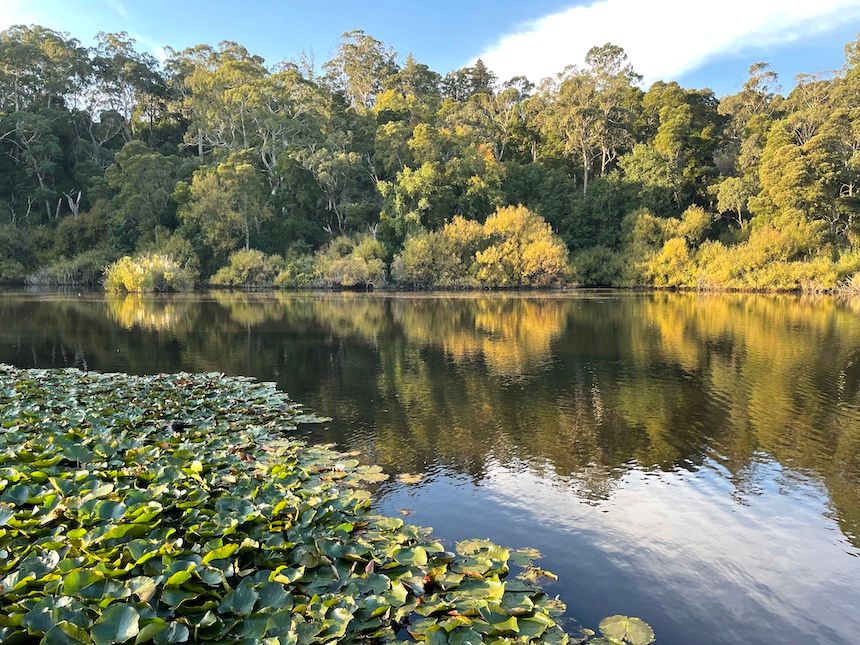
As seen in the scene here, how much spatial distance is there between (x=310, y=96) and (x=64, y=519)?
57730 mm

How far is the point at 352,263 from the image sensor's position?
4688cm

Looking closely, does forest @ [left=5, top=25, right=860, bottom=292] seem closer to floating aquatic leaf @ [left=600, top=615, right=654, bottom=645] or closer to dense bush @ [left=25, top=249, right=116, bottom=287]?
dense bush @ [left=25, top=249, right=116, bottom=287]

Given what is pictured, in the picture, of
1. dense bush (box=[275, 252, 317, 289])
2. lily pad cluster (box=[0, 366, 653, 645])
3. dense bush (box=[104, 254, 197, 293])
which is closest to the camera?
lily pad cluster (box=[0, 366, 653, 645])

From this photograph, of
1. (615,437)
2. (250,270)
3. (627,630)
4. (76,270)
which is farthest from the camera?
(76,270)

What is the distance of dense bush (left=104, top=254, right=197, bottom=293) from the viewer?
41.3 meters

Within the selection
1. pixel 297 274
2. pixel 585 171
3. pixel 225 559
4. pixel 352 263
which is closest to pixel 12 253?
pixel 297 274

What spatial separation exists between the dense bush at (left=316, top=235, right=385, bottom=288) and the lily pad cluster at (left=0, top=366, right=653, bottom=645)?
131ft

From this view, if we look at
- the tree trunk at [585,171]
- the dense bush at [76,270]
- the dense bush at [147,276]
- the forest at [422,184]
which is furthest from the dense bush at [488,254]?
the dense bush at [76,270]

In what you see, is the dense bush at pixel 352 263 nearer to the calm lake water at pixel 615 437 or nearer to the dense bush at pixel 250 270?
the dense bush at pixel 250 270

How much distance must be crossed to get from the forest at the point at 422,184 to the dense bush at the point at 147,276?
0.77 feet

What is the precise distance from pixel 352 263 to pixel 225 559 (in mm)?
43288

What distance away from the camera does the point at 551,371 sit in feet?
47.3

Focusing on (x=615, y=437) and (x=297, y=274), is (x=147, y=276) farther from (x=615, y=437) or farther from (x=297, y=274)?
(x=615, y=437)

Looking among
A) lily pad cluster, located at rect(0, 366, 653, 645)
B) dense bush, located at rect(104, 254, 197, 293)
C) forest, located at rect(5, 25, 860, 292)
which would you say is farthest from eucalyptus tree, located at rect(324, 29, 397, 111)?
lily pad cluster, located at rect(0, 366, 653, 645)
